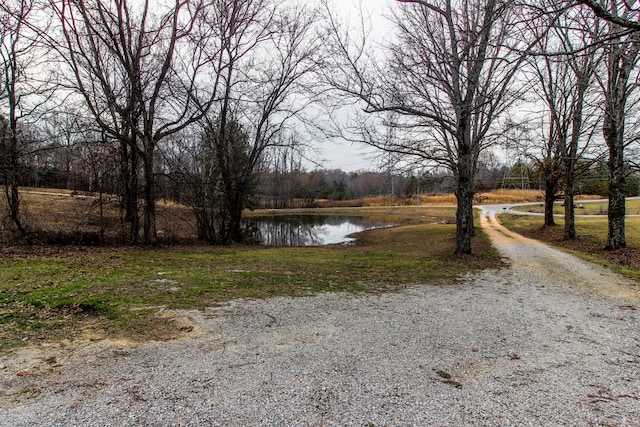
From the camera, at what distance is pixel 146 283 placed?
244 inches

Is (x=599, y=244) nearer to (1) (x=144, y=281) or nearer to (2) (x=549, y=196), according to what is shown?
(2) (x=549, y=196)

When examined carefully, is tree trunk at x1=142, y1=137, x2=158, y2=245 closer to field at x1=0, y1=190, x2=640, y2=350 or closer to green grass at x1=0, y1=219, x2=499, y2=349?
field at x1=0, y1=190, x2=640, y2=350

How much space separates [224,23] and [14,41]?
276 inches

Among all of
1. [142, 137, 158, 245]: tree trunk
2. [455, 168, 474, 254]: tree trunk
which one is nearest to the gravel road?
[455, 168, 474, 254]: tree trunk

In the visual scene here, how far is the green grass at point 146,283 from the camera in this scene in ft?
13.3

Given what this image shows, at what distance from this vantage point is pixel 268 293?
607 cm

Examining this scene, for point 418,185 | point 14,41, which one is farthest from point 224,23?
point 418,185

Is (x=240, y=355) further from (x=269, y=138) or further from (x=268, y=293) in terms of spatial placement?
(x=269, y=138)

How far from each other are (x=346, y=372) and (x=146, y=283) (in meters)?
4.56

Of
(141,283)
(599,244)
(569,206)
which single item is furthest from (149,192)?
(569,206)

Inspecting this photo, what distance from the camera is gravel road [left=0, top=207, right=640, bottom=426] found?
250 cm

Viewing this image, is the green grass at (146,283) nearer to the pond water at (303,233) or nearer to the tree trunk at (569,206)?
the tree trunk at (569,206)

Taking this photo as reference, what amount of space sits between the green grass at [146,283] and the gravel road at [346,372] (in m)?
0.56

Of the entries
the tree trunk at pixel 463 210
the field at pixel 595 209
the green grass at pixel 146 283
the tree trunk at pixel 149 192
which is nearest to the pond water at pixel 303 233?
the tree trunk at pixel 149 192
